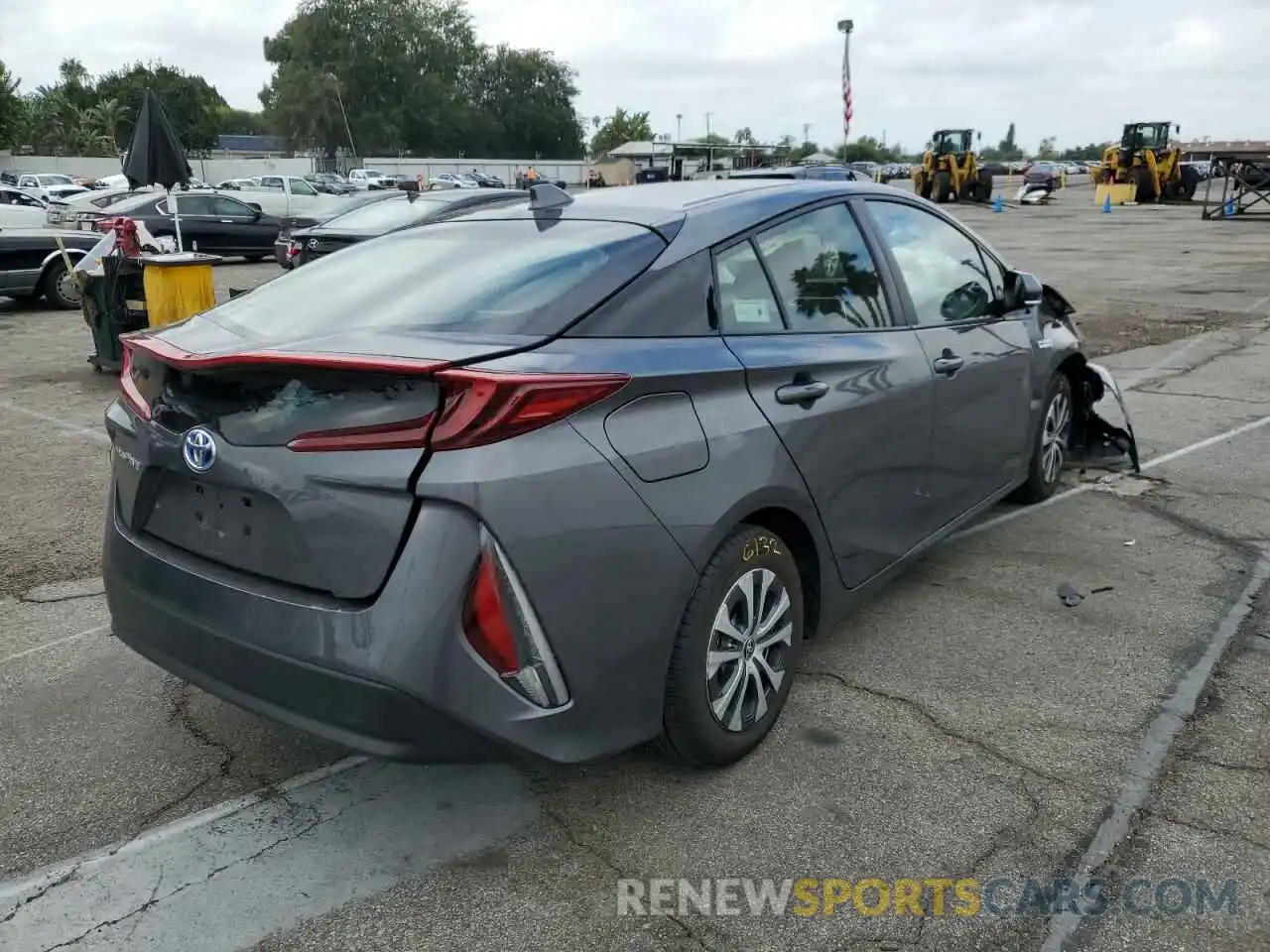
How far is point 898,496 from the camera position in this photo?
3662 millimetres

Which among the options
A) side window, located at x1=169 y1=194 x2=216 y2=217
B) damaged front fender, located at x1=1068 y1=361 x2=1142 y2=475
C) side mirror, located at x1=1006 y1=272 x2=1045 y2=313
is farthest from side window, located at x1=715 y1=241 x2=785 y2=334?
side window, located at x1=169 y1=194 x2=216 y2=217

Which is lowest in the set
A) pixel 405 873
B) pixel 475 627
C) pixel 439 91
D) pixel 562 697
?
pixel 405 873

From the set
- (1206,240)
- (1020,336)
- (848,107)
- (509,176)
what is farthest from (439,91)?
(1020,336)

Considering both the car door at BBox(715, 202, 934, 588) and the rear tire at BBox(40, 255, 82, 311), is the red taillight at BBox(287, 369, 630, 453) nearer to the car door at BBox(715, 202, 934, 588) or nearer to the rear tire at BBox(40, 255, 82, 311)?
the car door at BBox(715, 202, 934, 588)

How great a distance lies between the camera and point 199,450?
2.53 m

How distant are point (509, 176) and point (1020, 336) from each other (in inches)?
3004

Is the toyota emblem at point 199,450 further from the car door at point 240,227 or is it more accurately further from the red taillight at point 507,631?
the car door at point 240,227

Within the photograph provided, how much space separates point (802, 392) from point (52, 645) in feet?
9.64

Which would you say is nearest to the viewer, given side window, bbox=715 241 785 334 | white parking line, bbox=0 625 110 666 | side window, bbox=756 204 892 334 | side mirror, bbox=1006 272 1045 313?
side window, bbox=715 241 785 334

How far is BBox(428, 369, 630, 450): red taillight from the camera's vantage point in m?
2.26

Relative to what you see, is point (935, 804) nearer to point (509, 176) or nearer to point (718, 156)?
point (718, 156)

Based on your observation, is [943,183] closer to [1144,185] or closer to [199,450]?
[1144,185]

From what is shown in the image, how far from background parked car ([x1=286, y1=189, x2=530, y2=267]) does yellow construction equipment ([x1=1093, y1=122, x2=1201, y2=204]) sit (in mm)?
32916


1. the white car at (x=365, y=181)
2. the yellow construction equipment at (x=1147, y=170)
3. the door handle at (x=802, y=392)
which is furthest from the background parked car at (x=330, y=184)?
the door handle at (x=802, y=392)
